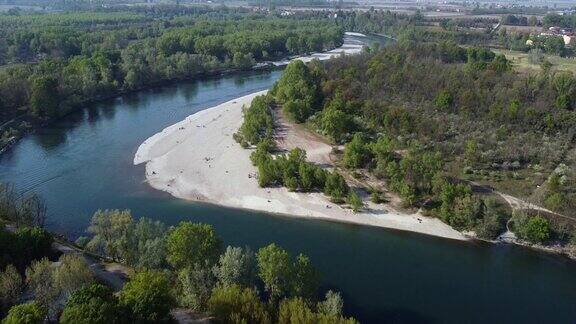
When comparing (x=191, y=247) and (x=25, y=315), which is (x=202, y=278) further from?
(x=25, y=315)

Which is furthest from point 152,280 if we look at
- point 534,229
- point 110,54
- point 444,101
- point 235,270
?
point 110,54

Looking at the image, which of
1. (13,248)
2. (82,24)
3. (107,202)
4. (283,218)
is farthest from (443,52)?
(82,24)

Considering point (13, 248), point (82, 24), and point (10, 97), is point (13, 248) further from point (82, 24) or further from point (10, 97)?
point (82, 24)

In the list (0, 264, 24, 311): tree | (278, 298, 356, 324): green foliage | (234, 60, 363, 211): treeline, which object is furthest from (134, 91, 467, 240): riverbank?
(0, 264, 24, 311): tree

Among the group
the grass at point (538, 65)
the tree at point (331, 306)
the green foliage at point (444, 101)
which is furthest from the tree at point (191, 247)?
the grass at point (538, 65)

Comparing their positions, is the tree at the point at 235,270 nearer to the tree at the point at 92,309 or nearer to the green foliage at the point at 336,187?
the tree at the point at 92,309

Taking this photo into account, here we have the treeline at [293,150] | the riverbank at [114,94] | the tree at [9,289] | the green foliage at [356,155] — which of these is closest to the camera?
the tree at [9,289]
